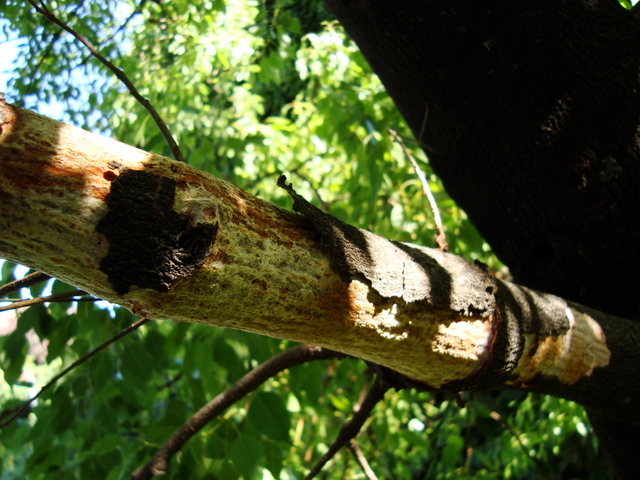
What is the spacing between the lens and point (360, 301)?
97 centimetres

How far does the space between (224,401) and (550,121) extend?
1240 mm

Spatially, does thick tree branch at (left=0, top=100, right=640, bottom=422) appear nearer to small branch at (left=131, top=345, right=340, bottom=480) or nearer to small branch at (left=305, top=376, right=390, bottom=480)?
small branch at (left=305, top=376, right=390, bottom=480)

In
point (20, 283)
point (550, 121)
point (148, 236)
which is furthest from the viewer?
point (550, 121)

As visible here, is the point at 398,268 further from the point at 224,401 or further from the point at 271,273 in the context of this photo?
the point at 224,401

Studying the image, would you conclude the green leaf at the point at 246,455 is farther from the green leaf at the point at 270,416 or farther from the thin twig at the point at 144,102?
the thin twig at the point at 144,102

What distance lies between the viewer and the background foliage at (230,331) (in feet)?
6.14

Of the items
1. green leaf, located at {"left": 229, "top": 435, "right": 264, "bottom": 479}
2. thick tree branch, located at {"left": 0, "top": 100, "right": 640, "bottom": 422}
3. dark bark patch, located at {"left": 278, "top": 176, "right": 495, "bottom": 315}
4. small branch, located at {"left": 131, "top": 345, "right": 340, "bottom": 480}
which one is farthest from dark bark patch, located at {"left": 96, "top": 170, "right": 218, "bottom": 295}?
green leaf, located at {"left": 229, "top": 435, "right": 264, "bottom": 479}

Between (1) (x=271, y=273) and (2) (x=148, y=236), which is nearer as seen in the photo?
(2) (x=148, y=236)

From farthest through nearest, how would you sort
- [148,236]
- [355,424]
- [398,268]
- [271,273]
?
[355,424], [398,268], [271,273], [148,236]

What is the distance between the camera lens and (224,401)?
1.70 m

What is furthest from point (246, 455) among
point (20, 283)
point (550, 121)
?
point (550, 121)

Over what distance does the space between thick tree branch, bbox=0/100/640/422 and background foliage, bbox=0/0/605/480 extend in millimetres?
770

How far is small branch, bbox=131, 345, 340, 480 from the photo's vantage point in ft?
5.53

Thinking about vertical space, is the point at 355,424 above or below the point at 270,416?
above
